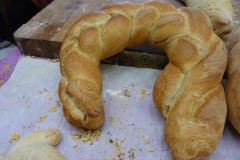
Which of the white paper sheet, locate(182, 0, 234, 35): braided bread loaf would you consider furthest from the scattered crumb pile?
locate(182, 0, 234, 35): braided bread loaf

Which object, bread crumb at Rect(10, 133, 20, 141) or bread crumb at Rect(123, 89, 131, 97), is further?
bread crumb at Rect(123, 89, 131, 97)

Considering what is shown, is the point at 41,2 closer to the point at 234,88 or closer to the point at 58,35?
the point at 58,35

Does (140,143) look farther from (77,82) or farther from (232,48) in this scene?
(232,48)

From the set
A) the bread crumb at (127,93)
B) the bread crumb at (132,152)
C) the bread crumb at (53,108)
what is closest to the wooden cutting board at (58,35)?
the bread crumb at (127,93)

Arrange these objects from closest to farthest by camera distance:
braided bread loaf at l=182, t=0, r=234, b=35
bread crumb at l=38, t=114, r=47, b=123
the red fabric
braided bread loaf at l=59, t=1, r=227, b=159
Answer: braided bread loaf at l=59, t=1, r=227, b=159
bread crumb at l=38, t=114, r=47, b=123
braided bread loaf at l=182, t=0, r=234, b=35
the red fabric

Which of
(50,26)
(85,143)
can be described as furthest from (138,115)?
(50,26)

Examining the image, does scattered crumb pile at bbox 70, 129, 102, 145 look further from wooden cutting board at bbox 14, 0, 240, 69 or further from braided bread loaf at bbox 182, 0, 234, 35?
braided bread loaf at bbox 182, 0, 234, 35

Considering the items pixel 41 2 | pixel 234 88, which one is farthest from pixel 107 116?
pixel 41 2
